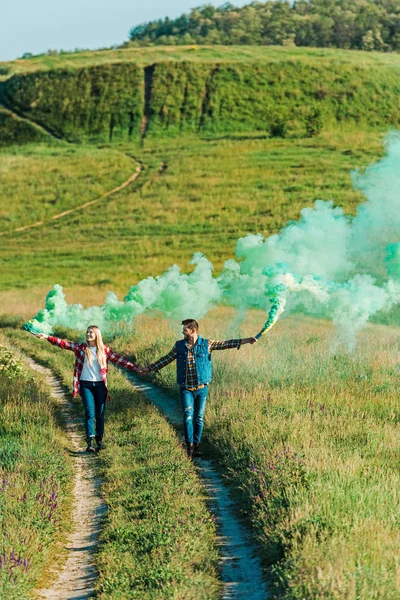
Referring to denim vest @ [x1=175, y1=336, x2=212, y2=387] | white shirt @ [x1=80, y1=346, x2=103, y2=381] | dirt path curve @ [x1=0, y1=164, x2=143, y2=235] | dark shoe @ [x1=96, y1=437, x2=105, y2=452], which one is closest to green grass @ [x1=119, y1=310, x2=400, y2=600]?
denim vest @ [x1=175, y1=336, x2=212, y2=387]

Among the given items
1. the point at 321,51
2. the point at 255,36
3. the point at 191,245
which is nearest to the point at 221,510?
the point at 191,245

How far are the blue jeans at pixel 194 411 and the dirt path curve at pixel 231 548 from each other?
18.7 inches

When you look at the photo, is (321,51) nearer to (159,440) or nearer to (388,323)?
(388,323)

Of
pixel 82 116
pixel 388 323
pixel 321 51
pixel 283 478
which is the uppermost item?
pixel 321 51

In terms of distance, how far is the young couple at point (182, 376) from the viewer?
11.1 m

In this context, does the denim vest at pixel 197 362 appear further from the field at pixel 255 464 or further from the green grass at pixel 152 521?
the green grass at pixel 152 521

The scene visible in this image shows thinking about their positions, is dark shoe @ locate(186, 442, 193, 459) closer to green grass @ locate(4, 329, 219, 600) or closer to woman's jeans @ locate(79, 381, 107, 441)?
green grass @ locate(4, 329, 219, 600)

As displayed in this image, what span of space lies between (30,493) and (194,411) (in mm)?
3303

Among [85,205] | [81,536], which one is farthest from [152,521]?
[85,205]

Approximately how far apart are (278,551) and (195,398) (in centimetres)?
435

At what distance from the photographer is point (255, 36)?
586ft

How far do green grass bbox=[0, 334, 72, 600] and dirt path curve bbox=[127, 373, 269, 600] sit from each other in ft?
5.08

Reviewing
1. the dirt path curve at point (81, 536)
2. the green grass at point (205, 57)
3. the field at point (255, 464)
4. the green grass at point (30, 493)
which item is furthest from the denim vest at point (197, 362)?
the green grass at point (205, 57)

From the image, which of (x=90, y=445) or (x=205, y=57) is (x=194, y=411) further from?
(x=205, y=57)
